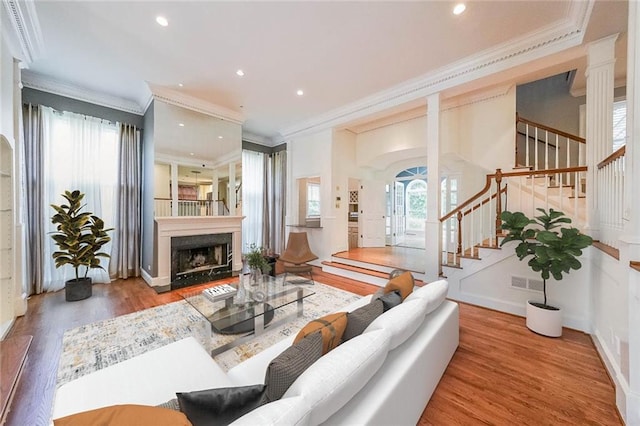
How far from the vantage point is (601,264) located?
7.87 ft

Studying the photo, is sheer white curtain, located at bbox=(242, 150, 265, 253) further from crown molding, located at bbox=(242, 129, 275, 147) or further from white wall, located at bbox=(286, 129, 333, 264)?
white wall, located at bbox=(286, 129, 333, 264)

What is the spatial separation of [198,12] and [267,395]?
11.5 ft

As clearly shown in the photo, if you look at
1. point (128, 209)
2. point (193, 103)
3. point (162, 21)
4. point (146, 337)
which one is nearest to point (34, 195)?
point (128, 209)

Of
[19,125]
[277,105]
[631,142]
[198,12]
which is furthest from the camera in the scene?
[277,105]

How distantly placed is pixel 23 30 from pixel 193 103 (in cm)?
213

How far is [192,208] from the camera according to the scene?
470 centimetres

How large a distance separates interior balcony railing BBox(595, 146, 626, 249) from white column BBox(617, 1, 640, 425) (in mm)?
547

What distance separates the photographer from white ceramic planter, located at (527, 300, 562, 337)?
2.63 metres

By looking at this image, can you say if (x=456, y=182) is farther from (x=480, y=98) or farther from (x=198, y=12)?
(x=198, y=12)

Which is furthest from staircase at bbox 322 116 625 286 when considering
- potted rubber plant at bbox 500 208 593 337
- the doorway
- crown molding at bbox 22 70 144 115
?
crown molding at bbox 22 70 144 115

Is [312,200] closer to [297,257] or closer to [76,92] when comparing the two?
[297,257]

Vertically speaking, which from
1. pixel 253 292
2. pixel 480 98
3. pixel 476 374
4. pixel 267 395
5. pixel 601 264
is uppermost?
pixel 480 98

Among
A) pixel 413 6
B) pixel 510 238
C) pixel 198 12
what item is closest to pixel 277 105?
pixel 198 12

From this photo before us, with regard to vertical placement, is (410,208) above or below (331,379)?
above
